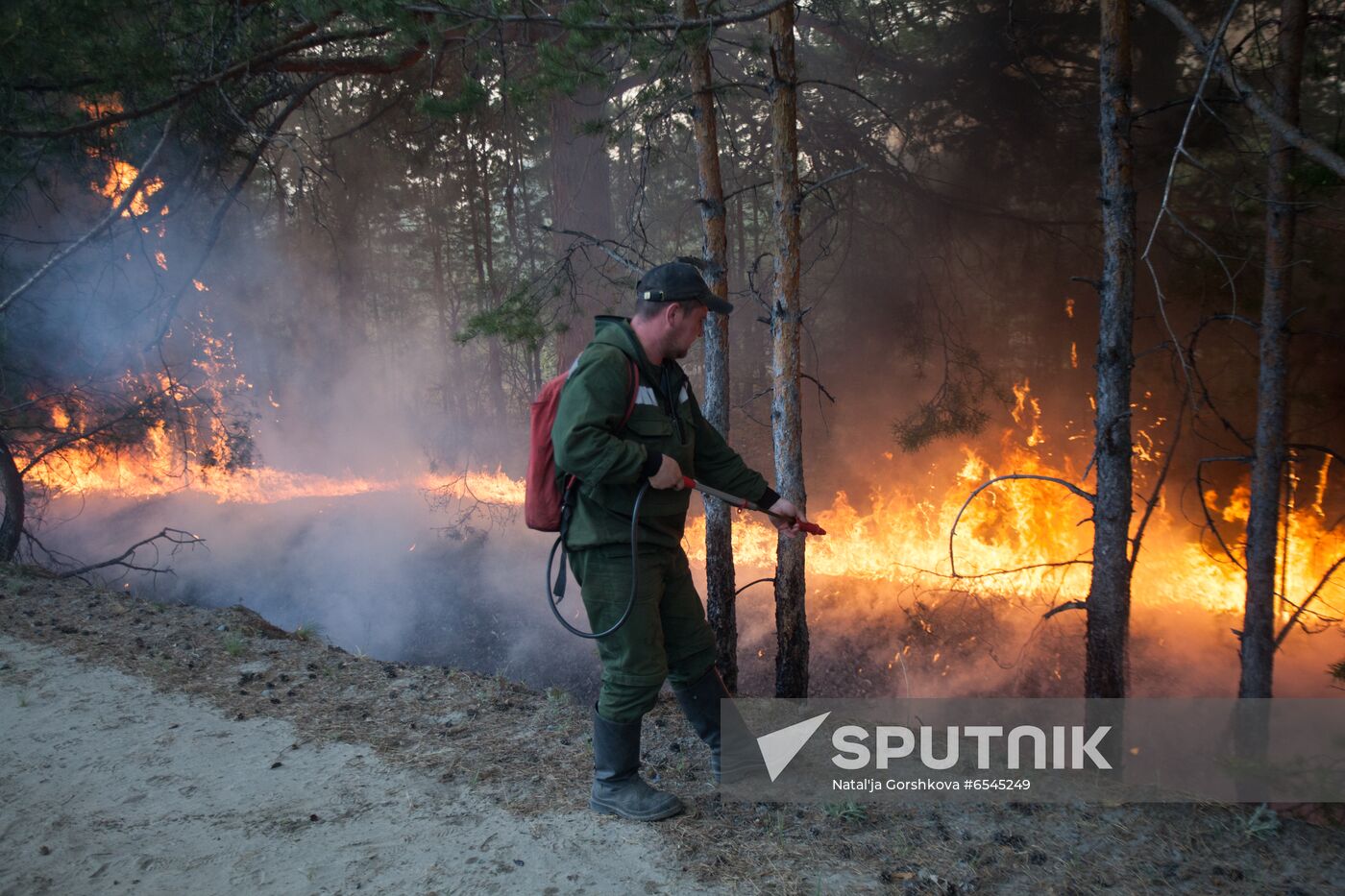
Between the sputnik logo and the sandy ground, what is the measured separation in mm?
882

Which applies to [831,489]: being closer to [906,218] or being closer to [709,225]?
[906,218]

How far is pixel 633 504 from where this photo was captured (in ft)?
11.9

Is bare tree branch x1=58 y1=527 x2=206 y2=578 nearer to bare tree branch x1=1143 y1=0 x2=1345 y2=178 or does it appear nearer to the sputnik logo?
the sputnik logo

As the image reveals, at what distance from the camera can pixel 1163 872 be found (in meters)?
3.49

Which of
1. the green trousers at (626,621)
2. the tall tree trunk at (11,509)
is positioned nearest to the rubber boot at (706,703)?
the green trousers at (626,621)

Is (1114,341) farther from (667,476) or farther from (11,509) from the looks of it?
(11,509)

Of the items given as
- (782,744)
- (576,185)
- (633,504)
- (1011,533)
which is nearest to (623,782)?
(782,744)

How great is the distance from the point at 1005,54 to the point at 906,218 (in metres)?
2.37

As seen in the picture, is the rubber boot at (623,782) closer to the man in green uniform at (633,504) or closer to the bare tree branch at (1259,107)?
the man in green uniform at (633,504)

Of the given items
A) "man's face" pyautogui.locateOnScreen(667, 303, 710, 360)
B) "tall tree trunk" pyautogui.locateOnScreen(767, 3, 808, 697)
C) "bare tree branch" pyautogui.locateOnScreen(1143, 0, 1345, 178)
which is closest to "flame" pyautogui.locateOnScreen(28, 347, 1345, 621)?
"tall tree trunk" pyautogui.locateOnScreen(767, 3, 808, 697)

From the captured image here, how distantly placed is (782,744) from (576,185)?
29.0ft

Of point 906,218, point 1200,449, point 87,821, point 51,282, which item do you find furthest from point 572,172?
point 87,821

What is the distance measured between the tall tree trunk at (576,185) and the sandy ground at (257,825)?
6.81 metres

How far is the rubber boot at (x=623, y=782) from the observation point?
3725 mm
